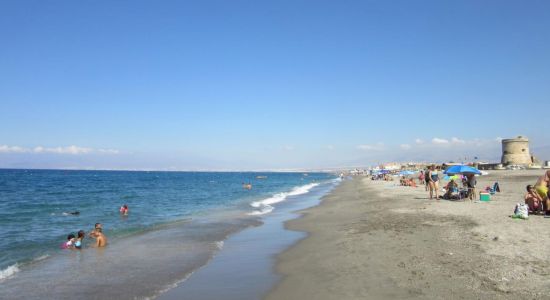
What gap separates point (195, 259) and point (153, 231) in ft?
23.4

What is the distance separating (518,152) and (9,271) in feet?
255

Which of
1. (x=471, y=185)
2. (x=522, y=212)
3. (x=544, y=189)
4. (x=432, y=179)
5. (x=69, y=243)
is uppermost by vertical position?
(x=432, y=179)

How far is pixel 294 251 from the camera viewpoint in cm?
1192

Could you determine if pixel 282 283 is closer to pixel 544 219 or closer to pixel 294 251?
pixel 294 251

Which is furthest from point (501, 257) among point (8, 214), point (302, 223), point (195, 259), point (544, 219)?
point (8, 214)

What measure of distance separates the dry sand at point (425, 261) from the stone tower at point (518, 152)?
213ft

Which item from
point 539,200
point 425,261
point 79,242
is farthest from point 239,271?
point 539,200

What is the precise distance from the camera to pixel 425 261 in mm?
8648

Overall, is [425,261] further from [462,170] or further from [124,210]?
[124,210]

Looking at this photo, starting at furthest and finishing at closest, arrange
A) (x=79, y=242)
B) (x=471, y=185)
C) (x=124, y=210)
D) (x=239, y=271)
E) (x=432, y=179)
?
→ (x=124, y=210), (x=432, y=179), (x=471, y=185), (x=79, y=242), (x=239, y=271)

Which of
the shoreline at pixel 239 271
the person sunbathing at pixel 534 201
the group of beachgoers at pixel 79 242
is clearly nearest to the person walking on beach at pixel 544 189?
the person sunbathing at pixel 534 201

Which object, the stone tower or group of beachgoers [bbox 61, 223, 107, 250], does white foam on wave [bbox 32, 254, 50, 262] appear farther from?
the stone tower

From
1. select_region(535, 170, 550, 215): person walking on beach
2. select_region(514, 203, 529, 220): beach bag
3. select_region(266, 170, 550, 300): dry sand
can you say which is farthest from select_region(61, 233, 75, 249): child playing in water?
select_region(535, 170, 550, 215): person walking on beach

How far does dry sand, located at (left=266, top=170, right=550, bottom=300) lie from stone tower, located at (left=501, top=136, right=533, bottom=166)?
64.9 metres
